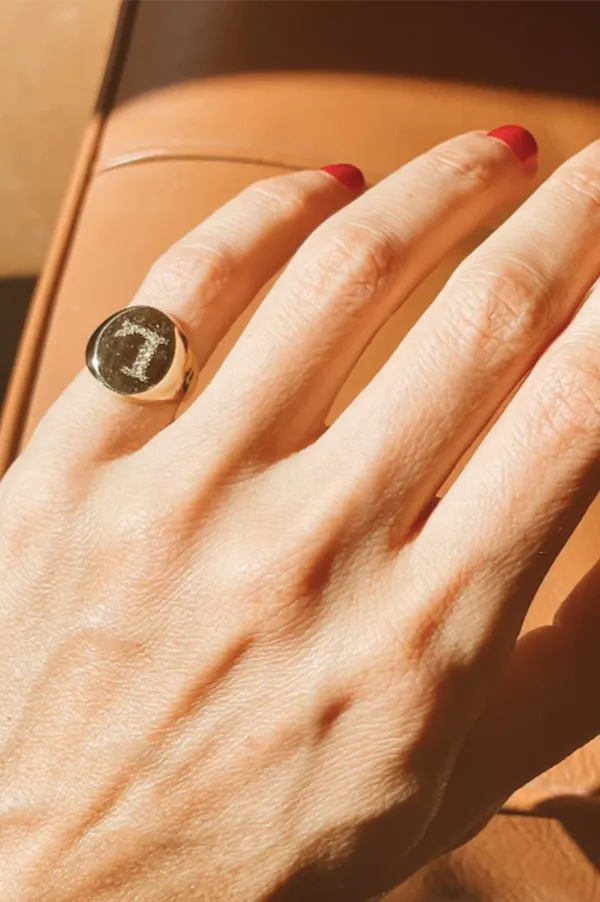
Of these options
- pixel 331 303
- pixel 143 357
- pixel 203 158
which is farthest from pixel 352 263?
pixel 203 158

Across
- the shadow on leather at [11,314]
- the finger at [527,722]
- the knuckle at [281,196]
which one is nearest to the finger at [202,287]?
the knuckle at [281,196]

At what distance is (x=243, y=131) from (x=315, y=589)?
0.42m

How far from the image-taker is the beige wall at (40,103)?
1484mm

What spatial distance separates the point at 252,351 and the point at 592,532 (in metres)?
0.28

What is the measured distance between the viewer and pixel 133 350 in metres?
0.57

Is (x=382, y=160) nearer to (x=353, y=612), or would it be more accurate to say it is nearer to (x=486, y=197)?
(x=486, y=197)

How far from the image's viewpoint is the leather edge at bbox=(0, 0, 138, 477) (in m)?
0.73

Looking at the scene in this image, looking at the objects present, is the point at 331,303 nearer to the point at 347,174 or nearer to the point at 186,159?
the point at 347,174

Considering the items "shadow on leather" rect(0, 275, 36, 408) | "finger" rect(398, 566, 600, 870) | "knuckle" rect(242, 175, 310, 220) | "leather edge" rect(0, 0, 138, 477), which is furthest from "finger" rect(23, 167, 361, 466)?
"shadow on leather" rect(0, 275, 36, 408)

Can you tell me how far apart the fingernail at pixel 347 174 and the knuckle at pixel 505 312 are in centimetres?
19

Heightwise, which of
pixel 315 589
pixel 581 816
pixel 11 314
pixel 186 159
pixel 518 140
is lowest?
pixel 11 314

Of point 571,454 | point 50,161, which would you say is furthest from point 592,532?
point 50,161

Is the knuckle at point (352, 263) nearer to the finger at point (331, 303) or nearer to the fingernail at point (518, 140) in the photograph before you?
the finger at point (331, 303)

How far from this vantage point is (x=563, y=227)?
0.55 m
